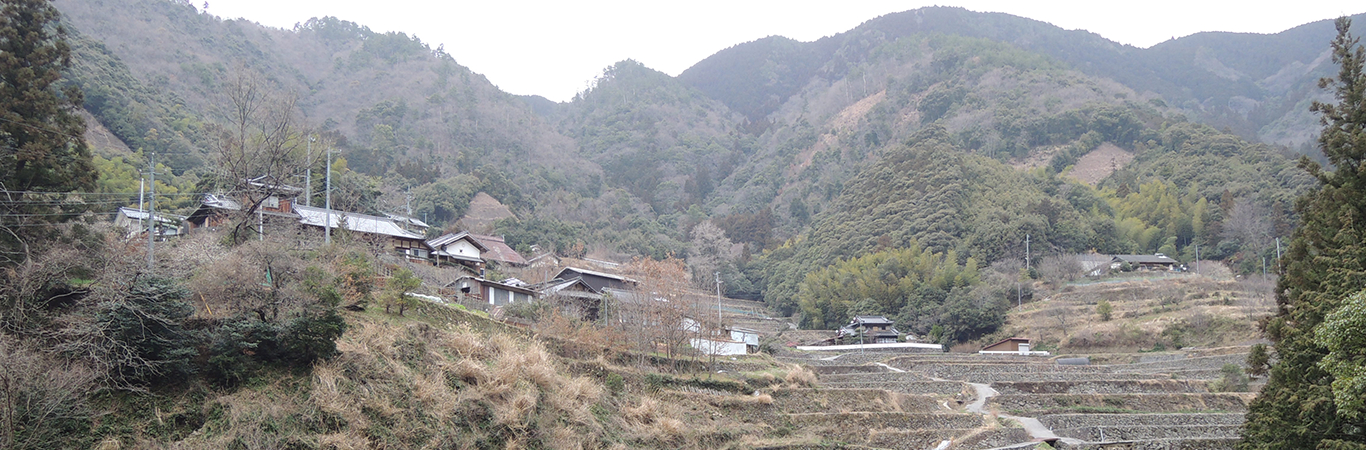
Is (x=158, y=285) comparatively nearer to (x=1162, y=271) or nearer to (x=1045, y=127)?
(x=1162, y=271)

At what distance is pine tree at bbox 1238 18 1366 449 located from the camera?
1372 cm

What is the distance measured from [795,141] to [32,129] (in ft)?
328

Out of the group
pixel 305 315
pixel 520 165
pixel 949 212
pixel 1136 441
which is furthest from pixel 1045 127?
pixel 305 315

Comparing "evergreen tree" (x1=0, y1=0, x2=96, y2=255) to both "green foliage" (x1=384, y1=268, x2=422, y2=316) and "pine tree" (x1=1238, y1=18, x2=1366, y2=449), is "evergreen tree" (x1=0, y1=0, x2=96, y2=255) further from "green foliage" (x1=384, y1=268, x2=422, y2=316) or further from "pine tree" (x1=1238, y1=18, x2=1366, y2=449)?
"pine tree" (x1=1238, y1=18, x2=1366, y2=449)

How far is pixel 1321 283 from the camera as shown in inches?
582

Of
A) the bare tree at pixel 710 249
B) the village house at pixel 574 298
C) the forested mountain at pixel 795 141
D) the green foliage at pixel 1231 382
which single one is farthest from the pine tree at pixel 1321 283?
the bare tree at pixel 710 249

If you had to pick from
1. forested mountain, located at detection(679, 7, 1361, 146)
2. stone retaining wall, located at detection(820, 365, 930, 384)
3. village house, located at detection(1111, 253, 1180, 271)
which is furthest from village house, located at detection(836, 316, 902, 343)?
forested mountain, located at detection(679, 7, 1361, 146)

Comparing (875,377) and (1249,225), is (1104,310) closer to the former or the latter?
(875,377)

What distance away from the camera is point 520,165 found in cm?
9256

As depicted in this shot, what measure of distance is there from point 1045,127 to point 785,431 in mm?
74500

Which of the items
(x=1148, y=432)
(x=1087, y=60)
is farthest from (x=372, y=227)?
(x=1087, y=60)

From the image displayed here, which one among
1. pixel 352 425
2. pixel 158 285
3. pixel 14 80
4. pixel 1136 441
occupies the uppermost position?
pixel 14 80

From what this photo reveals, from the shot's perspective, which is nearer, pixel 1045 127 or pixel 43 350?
pixel 43 350

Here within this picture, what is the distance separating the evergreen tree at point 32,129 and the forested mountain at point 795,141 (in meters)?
→ 18.4
